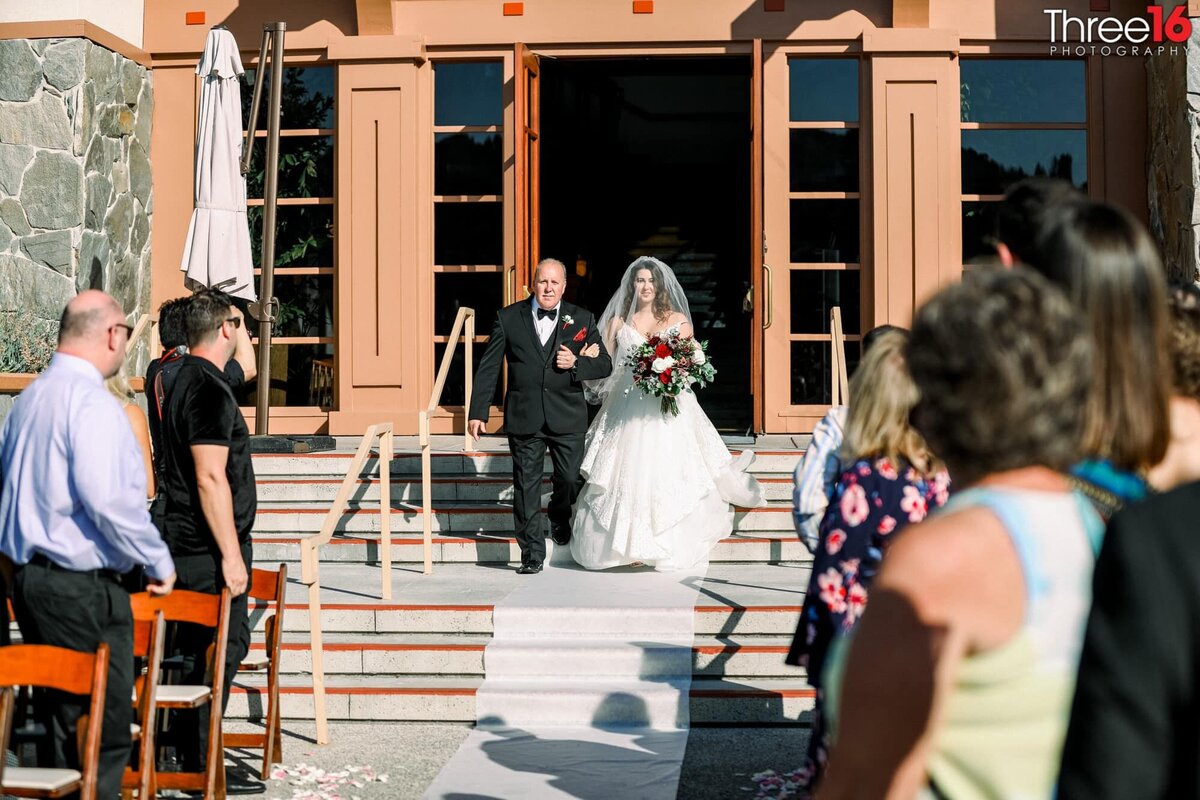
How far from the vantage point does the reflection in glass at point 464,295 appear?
1153 cm

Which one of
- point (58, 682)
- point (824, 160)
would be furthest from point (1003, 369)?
point (824, 160)

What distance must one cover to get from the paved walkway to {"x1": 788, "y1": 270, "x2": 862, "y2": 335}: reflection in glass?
5569 millimetres

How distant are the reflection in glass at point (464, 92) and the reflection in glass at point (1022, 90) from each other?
160 inches

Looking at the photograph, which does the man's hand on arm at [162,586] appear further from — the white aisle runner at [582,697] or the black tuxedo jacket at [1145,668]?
the black tuxedo jacket at [1145,668]

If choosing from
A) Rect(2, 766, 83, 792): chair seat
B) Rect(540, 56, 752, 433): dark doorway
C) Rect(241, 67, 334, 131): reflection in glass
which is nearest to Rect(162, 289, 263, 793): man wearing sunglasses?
Rect(2, 766, 83, 792): chair seat

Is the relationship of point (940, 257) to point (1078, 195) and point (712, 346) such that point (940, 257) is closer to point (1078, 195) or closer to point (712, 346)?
point (712, 346)

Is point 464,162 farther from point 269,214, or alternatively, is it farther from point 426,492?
point 426,492

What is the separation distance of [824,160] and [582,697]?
640 cm

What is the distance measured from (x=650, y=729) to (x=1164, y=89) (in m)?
7.18

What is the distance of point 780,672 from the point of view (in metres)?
6.64

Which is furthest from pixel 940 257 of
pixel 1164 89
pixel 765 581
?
pixel 765 581

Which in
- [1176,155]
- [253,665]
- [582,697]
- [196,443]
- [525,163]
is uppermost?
[525,163]

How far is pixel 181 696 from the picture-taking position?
15.3 ft

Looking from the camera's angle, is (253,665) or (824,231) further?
(824,231)
